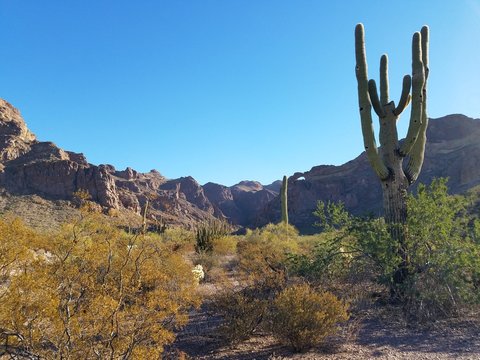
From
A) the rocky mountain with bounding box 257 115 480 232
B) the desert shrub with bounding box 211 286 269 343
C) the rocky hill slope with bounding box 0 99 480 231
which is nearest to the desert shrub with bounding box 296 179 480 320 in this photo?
the desert shrub with bounding box 211 286 269 343

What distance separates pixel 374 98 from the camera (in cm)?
1009

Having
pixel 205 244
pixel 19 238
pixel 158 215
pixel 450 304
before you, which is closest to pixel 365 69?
pixel 450 304

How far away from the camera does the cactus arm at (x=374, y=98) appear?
32.7 feet

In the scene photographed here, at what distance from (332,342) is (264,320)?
3.50 ft

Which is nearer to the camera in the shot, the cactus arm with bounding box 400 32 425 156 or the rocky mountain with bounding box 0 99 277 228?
the cactus arm with bounding box 400 32 425 156

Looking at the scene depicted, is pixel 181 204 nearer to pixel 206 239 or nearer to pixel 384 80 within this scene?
pixel 206 239

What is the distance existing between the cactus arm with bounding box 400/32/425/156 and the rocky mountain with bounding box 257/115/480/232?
40.4 metres

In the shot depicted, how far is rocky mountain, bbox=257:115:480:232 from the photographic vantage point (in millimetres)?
51566

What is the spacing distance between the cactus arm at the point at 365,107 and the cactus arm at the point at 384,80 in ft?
1.51

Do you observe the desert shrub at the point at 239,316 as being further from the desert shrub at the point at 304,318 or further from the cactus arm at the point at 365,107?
the cactus arm at the point at 365,107

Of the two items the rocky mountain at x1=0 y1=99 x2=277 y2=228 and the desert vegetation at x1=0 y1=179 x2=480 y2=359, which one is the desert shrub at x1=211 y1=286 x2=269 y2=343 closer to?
the desert vegetation at x1=0 y1=179 x2=480 y2=359

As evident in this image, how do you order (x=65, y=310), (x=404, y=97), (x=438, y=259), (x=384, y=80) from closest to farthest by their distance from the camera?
(x=65, y=310)
(x=438, y=259)
(x=404, y=97)
(x=384, y=80)

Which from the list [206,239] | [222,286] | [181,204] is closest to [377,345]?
[222,286]

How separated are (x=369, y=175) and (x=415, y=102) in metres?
58.1
